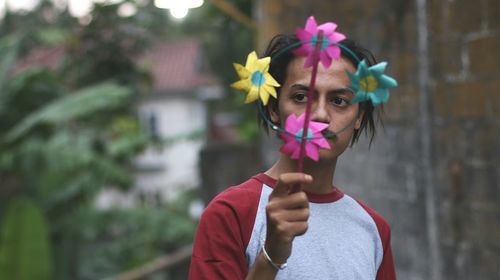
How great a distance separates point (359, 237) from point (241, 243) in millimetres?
290

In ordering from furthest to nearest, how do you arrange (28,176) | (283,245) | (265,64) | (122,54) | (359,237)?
A: (122,54)
(28,176)
(359,237)
(265,64)
(283,245)

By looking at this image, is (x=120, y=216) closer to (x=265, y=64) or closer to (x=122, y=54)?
(x=122, y=54)

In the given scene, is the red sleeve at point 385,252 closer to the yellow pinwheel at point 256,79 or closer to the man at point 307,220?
the man at point 307,220

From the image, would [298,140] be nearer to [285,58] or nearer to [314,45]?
[314,45]

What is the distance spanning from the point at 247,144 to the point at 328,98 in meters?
6.75

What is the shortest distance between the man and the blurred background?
120cm

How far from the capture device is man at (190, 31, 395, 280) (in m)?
1.84

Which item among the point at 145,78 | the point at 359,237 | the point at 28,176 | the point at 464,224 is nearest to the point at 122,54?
the point at 145,78

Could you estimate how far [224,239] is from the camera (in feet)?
6.07

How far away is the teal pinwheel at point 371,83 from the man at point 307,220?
73 mm

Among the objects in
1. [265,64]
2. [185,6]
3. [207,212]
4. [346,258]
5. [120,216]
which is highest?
[185,6]

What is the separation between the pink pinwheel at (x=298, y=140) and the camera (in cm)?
172

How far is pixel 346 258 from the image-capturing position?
1896 millimetres

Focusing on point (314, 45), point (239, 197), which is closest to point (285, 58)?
point (314, 45)
